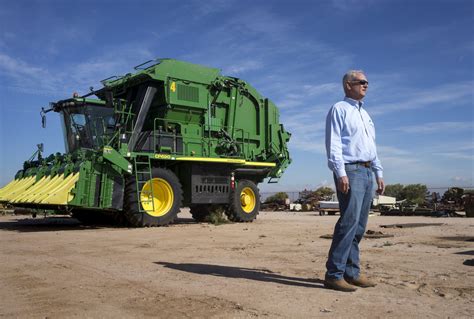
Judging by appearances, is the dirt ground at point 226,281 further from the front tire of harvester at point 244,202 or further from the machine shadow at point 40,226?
the front tire of harvester at point 244,202

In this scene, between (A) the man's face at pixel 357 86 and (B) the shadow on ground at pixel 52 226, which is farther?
(B) the shadow on ground at pixel 52 226

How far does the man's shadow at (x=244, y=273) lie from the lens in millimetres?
4711

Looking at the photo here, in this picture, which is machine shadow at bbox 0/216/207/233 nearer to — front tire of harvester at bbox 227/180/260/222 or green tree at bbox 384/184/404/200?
front tire of harvester at bbox 227/180/260/222

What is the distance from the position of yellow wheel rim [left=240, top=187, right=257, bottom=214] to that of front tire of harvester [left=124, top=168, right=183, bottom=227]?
3381 millimetres

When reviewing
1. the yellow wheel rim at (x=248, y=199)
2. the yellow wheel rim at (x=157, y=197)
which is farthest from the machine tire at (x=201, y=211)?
the yellow wheel rim at (x=157, y=197)

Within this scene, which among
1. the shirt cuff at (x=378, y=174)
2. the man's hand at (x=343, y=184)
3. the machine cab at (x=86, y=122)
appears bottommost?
the man's hand at (x=343, y=184)

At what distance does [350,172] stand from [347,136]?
370 mm

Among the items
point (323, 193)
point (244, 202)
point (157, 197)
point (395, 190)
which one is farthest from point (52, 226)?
point (395, 190)

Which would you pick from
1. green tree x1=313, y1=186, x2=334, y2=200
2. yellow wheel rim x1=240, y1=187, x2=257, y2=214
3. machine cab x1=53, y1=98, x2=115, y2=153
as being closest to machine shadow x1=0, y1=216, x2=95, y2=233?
machine cab x1=53, y1=98, x2=115, y2=153

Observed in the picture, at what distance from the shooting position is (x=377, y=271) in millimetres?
5270

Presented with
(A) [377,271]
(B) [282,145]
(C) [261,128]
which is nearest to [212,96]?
(C) [261,128]

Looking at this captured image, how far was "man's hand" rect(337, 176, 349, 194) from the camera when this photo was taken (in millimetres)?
4312

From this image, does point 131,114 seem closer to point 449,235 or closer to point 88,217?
point 88,217

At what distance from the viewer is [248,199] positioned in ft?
54.0
